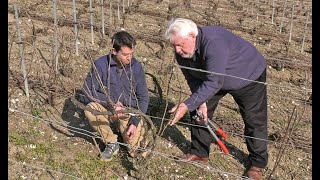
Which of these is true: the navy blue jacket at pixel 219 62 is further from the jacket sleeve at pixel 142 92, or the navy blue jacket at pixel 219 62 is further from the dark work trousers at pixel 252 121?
the jacket sleeve at pixel 142 92

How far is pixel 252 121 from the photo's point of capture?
3.14m

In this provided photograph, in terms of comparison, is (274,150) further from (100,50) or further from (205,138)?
(100,50)

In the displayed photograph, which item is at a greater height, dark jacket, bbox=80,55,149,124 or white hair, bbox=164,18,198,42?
white hair, bbox=164,18,198,42

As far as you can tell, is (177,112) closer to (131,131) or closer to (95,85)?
(131,131)

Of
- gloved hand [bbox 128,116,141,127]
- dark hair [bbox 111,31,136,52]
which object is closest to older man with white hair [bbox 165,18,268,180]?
dark hair [bbox 111,31,136,52]

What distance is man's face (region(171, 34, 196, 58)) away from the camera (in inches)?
105

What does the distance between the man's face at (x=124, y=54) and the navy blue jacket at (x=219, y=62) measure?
1.18 feet

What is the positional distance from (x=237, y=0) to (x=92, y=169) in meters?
6.81

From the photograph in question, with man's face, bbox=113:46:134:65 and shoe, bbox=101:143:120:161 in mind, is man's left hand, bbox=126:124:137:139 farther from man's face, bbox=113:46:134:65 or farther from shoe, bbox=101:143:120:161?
man's face, bbox=113:46:134:65

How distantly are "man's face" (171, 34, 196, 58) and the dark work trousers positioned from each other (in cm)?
51

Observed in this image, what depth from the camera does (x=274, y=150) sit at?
379cm

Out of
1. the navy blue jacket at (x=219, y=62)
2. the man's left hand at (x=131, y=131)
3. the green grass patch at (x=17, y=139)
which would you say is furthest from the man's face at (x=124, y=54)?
the green grass patch at (x=17, y=139)

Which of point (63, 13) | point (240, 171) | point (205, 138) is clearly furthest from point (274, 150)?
point (63, 13)
